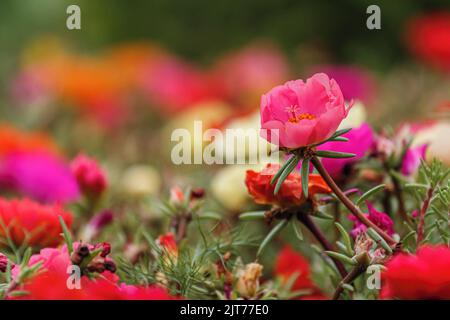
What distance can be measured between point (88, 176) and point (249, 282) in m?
0.23

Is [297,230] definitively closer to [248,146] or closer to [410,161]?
[410,161]

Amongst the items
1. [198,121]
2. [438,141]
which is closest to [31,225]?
[438,141]

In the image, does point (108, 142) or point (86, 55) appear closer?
point (108, 142)

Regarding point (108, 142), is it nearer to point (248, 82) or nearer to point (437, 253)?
point (248, 82)

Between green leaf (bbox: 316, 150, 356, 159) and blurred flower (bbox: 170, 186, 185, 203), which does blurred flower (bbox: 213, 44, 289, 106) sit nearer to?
blurred flower (bbox: 170, 186, 185, 203)

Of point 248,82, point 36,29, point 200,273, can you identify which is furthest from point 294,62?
point 200,273

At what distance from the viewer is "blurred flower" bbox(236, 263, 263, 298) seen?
0.52m

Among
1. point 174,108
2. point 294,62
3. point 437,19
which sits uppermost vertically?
point 437,19

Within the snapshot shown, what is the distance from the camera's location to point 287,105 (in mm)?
481

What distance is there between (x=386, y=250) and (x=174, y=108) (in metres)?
1.14

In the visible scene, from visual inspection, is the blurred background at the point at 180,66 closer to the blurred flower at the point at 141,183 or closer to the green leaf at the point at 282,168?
the blurred flower at the point at 141,183

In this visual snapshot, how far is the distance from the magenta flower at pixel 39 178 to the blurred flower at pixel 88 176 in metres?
0.19

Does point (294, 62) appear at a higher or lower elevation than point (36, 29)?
lower

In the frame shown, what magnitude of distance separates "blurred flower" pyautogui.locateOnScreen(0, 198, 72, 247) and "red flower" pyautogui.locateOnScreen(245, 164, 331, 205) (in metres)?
0.15
